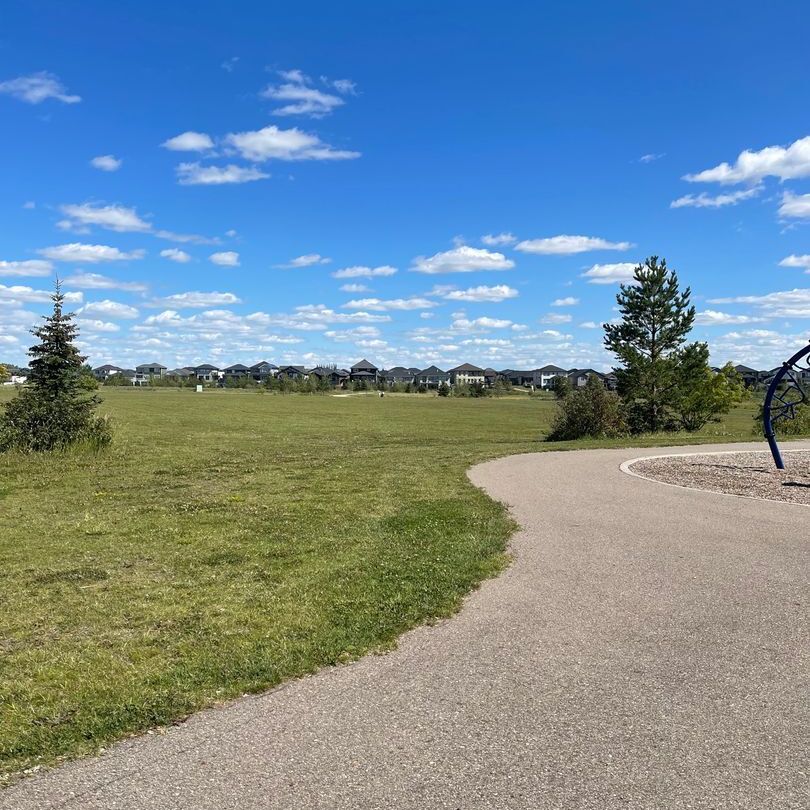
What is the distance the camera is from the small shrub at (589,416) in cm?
2725

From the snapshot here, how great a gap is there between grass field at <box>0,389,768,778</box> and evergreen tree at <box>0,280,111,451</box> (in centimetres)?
399

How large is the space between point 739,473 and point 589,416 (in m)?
11.6

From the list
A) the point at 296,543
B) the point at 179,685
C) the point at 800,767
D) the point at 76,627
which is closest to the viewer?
the point at 800,767

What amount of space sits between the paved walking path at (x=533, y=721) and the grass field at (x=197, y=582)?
0.38 meters

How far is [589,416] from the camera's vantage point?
89.3 feet

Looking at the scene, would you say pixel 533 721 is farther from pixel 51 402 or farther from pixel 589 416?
pixel 589 416

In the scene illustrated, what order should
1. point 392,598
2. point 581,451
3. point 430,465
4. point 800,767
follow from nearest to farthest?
point 800,767
point 392,598
point 430,465
point 581,451

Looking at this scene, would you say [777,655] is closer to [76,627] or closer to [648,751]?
[648,751]

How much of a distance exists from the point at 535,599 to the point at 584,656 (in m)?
1.49

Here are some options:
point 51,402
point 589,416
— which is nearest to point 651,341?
point 589,416

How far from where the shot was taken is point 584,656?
524 centimetres

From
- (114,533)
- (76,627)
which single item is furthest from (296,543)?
(76,627)

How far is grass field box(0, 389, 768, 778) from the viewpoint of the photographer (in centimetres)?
462

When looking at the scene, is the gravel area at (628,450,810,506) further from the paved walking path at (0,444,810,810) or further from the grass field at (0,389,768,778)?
the paved walking path at (0,444,810,810)
